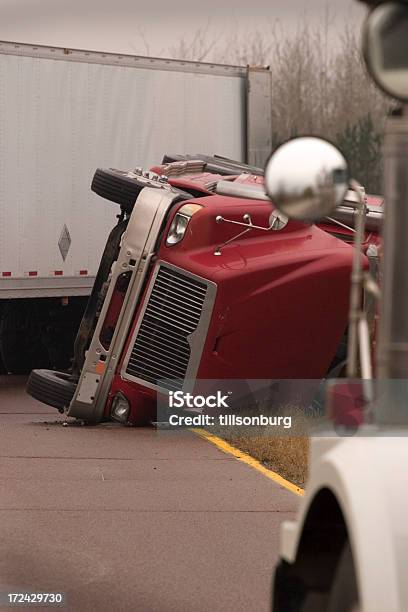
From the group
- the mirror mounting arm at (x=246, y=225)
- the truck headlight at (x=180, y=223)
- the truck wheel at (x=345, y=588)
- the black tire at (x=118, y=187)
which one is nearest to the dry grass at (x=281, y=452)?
the mirror mounting arm at (x=246, y=225)

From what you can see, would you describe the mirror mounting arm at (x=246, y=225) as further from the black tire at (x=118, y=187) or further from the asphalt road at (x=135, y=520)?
the asphalt road at (x=135, y=520)

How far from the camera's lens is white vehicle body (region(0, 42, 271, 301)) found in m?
19.2

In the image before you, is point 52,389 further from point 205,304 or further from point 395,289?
point 395,289

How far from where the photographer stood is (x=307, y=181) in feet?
13.4

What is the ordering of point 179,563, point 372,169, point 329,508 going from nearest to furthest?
1. point 329,508
2. point 179,563
3. point 372,169

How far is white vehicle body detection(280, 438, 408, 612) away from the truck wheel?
0.08m

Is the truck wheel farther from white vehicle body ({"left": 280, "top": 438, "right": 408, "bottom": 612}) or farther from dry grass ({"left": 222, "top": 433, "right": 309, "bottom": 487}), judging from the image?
dry grass ({"left": 222, "top": 433, "right": 309, "bottom": 487})

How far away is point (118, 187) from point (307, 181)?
1120 cm

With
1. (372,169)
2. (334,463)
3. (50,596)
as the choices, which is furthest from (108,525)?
(372,169)

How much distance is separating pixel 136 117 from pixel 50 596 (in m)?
13.6

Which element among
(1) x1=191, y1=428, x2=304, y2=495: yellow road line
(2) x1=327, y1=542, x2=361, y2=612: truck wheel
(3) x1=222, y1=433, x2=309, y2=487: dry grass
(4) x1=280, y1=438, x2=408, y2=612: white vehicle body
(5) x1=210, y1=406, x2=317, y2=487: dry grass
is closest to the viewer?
(4) x1=280, y1=438, x2=408, y2=612: white vehicle body

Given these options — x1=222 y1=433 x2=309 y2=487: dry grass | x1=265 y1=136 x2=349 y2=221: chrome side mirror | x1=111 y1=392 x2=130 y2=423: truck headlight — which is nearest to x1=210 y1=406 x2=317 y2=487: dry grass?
x1=222 y1=433 x2=309 y2=487: dry grass

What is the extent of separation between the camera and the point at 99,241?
2025 cm

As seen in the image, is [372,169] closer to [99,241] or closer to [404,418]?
[99,241]
